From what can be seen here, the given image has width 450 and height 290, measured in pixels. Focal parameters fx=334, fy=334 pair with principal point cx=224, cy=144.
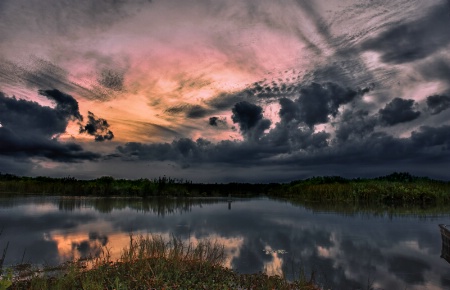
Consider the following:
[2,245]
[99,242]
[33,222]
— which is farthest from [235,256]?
[33,222]

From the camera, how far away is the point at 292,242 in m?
19.1

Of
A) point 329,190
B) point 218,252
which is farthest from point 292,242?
point 329,190

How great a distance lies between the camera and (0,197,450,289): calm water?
13.2 m

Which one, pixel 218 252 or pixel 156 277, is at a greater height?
pixel 156 277

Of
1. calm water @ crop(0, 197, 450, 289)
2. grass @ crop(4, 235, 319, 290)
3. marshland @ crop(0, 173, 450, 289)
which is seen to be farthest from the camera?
calm water @ crop(0, 197, 450, 289)

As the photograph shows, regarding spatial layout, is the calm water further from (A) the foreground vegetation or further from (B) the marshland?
(A) the foreground vegetation

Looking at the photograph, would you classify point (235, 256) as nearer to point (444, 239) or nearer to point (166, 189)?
point (444, 239)

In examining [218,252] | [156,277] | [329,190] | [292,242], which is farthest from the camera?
[329,190]

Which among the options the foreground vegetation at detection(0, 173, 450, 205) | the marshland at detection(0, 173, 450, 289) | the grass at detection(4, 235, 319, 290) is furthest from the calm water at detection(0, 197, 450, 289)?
the foreground vegetation at detection(0, 173, 450, 205)

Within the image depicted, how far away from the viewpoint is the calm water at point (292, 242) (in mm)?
13227

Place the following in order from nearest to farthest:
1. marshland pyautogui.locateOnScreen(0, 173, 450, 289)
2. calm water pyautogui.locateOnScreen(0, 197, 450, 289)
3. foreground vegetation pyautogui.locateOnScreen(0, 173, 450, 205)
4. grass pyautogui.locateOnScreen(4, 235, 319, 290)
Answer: grass pyautogui.locateOnScreen(4, 235, 319, 290)
marshland pyautogui.locateOnScreen(0, 173, 450, 289)
calm water pyautogui.locateOnScreen(0, 197, 450, 289)
foreground vegetation pyautogui.locateOnScreen(0, 173, 450, 205)

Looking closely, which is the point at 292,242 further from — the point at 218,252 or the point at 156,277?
the point at 156,277

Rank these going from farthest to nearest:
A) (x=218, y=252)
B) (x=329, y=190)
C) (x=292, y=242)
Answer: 1. (x=329, y=190)
2. (x=292, y=242)
3. (x=218, y=252)

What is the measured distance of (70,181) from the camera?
6844 centimetres
